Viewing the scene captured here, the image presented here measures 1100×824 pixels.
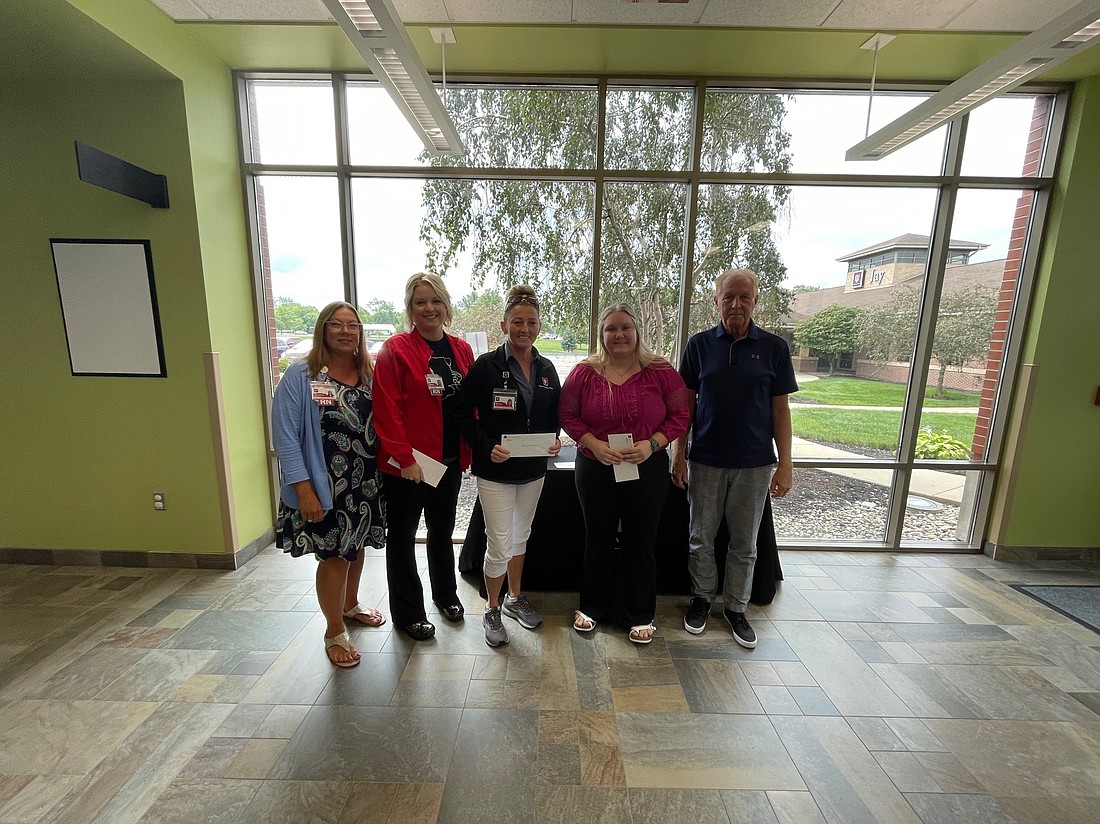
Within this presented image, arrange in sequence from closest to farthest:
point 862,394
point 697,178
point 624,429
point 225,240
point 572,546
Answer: point 624,429 → point 572,546 → point 225,240 → point 697,178 → point 862,394

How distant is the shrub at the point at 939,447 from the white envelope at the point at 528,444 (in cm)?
314

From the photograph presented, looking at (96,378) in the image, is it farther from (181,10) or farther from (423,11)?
(423,11)

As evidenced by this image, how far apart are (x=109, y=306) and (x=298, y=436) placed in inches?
81.9

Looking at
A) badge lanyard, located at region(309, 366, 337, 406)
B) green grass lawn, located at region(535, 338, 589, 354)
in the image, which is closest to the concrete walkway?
green grass lawn, located at region(535, 338, 589, 354)

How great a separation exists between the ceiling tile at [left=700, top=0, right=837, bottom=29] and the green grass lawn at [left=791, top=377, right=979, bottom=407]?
7.36 ft

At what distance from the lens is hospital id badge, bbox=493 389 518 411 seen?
7.12 ft

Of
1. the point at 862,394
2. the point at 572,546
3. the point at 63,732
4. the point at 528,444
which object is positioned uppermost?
the point at 862,394

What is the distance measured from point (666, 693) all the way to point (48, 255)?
440cm

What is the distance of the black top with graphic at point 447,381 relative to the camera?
2211 millimetres

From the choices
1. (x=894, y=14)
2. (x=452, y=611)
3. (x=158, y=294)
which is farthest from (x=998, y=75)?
(x=158, y=294)

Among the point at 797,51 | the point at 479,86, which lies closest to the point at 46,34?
the point at 479,86

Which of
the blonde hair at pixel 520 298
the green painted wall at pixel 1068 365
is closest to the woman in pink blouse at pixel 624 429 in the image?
the blonde hair at pixel 520 298

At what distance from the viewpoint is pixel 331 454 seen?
2055mm

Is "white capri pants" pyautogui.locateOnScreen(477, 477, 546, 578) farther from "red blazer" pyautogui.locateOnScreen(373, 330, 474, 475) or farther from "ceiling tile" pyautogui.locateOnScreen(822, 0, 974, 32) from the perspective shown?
"ceiling tile" pyautogui.locateOnScreen(822, 0, 974, 32)
